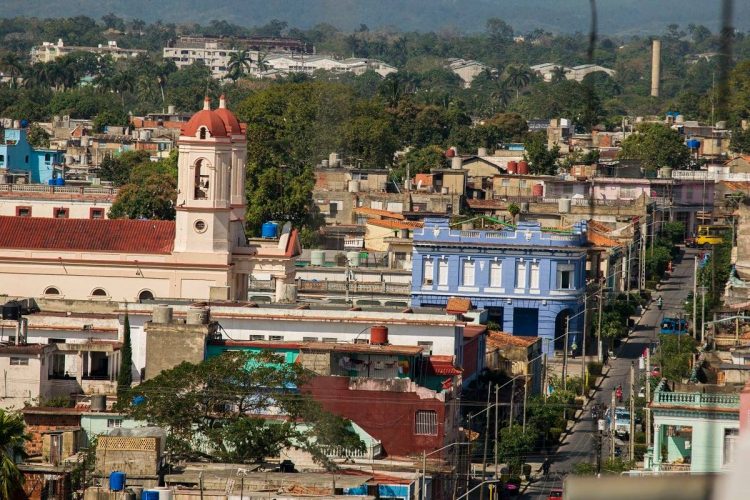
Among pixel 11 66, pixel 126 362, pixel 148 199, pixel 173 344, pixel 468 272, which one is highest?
pixel 11 66

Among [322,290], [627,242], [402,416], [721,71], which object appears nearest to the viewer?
[721,71]

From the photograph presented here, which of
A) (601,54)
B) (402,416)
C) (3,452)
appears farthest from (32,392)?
(601,54)

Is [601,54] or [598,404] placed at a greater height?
[601,54]

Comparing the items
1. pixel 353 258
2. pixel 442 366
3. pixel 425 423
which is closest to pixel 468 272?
pixel 353 258

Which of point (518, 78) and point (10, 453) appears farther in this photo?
point (518, 78)

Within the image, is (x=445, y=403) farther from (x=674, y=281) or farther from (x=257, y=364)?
(x=674, y=281)

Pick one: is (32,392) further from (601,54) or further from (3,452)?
(601,54)

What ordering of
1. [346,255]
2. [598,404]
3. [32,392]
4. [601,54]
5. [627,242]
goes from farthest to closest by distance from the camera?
[601,54]
[627,242]
[346,255]
[598,404]
[32,392]

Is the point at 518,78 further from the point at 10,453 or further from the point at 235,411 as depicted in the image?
the point at 10,453

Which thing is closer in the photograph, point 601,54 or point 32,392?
point 32,392
